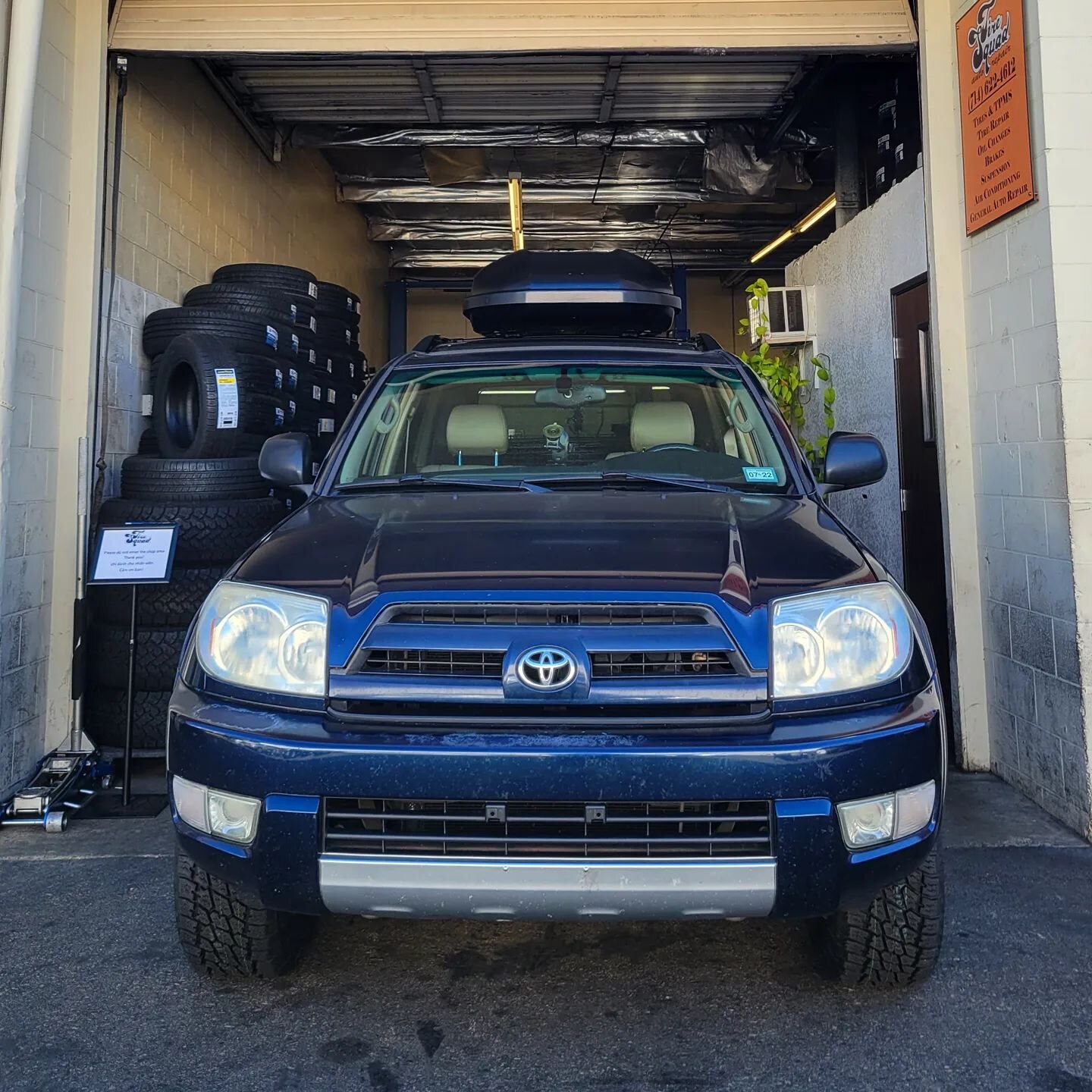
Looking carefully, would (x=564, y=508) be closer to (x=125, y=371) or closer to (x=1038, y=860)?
(x=1038, y=860)

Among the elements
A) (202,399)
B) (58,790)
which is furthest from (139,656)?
(202,399)

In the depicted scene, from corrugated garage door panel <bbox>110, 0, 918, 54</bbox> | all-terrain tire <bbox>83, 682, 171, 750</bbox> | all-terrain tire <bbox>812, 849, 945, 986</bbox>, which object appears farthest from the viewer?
corrugated garage door panel <bbox>110, 0, 918, 54</bbox>

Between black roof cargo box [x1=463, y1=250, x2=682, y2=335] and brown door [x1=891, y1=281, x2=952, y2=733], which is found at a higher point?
black roof cargo box [x1=463, y1=250, x2=682, y2=335]

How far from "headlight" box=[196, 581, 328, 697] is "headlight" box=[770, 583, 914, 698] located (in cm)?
102

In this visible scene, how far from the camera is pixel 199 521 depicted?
4.50 m

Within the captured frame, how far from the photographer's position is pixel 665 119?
6.83 metres

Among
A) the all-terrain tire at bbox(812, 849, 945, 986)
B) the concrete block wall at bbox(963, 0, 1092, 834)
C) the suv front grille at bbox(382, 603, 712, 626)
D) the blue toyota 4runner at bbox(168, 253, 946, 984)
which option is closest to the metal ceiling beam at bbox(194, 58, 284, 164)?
the concrete block wall at bbox(963, 0, 1092, 834)

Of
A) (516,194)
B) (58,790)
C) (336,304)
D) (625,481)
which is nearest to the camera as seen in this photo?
(625,481)

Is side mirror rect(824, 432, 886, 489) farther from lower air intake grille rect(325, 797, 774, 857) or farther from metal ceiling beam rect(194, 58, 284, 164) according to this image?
metal ceiling beam rect(194, 58, 284, 164)

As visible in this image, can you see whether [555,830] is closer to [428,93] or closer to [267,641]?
[267,641]

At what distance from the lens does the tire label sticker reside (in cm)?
489

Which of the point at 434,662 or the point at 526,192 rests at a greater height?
the point at 526,192

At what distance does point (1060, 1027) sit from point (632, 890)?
124 cm

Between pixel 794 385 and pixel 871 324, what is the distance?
34.5 inches
